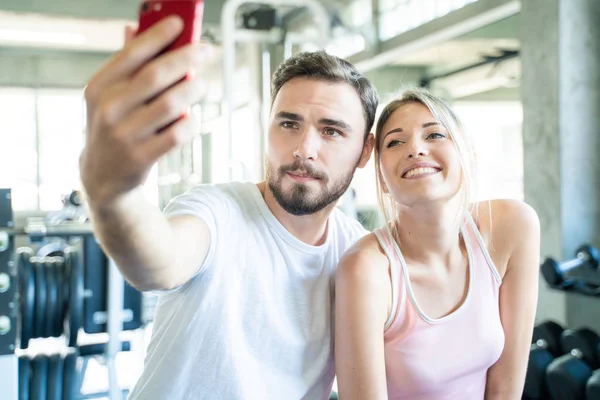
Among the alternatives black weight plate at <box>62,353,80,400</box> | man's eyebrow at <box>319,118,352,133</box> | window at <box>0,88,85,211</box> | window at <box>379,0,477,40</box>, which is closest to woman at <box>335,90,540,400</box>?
man's eyebrow at <box>319,118,352,133</box>

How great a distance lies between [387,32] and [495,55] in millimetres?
1976

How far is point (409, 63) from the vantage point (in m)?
7.61

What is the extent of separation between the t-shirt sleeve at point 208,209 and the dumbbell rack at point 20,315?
1.11 m

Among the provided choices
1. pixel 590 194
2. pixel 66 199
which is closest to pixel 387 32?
pixel 590 194

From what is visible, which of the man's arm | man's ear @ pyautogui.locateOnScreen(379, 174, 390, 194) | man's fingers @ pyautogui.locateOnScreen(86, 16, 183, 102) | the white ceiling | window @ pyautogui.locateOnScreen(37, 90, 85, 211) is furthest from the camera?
window @ pyautogui.locateOnScreen(37, 90, 85, 211)

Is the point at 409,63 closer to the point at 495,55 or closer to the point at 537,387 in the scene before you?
the point at 495,55

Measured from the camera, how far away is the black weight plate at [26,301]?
2.57 m

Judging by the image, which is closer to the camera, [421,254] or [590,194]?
[421,254]

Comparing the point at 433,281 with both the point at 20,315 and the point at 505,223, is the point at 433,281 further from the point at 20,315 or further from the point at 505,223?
the point at 20,315

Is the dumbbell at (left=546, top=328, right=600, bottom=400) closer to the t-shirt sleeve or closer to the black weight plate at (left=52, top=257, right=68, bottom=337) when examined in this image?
the t-shirt sleeve

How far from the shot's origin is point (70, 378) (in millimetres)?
2697

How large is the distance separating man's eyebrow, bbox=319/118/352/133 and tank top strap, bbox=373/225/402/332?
23 cm

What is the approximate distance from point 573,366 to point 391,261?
110 cm

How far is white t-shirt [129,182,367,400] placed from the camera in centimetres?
96
